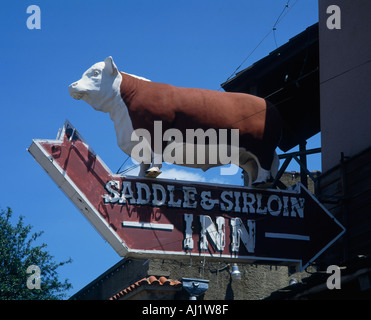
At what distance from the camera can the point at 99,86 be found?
542 inches

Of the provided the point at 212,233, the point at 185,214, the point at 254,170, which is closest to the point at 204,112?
the point at 254,170

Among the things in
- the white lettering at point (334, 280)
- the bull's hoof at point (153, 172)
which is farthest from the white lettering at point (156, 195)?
the white lettering at point (334, 280)

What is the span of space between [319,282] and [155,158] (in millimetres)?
3666

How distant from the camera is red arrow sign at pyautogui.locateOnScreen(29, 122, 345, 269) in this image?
41.6ft

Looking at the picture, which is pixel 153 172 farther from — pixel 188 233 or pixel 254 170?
pixel 254 170

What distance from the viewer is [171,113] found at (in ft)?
45.0

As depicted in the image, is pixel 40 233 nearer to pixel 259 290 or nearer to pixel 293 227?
pixel 259 290

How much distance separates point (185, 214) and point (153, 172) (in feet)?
3.11

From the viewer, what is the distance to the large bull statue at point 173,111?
1361cm

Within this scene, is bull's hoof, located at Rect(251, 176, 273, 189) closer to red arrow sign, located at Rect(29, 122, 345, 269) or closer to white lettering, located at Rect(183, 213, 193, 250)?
red arrow sign, located at Rect(29, 122, 345, 269)

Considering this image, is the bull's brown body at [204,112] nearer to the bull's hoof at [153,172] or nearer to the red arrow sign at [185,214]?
the bull's hoof at [153,172]

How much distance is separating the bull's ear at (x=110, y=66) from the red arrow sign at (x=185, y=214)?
141cm

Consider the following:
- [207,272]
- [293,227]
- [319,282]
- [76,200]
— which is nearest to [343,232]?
[293,227]

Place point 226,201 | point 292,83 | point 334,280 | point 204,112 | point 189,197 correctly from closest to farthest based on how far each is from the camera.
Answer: point 334,280 → point 189,197 → point 226,201 → point 204,112 → point 292,83
